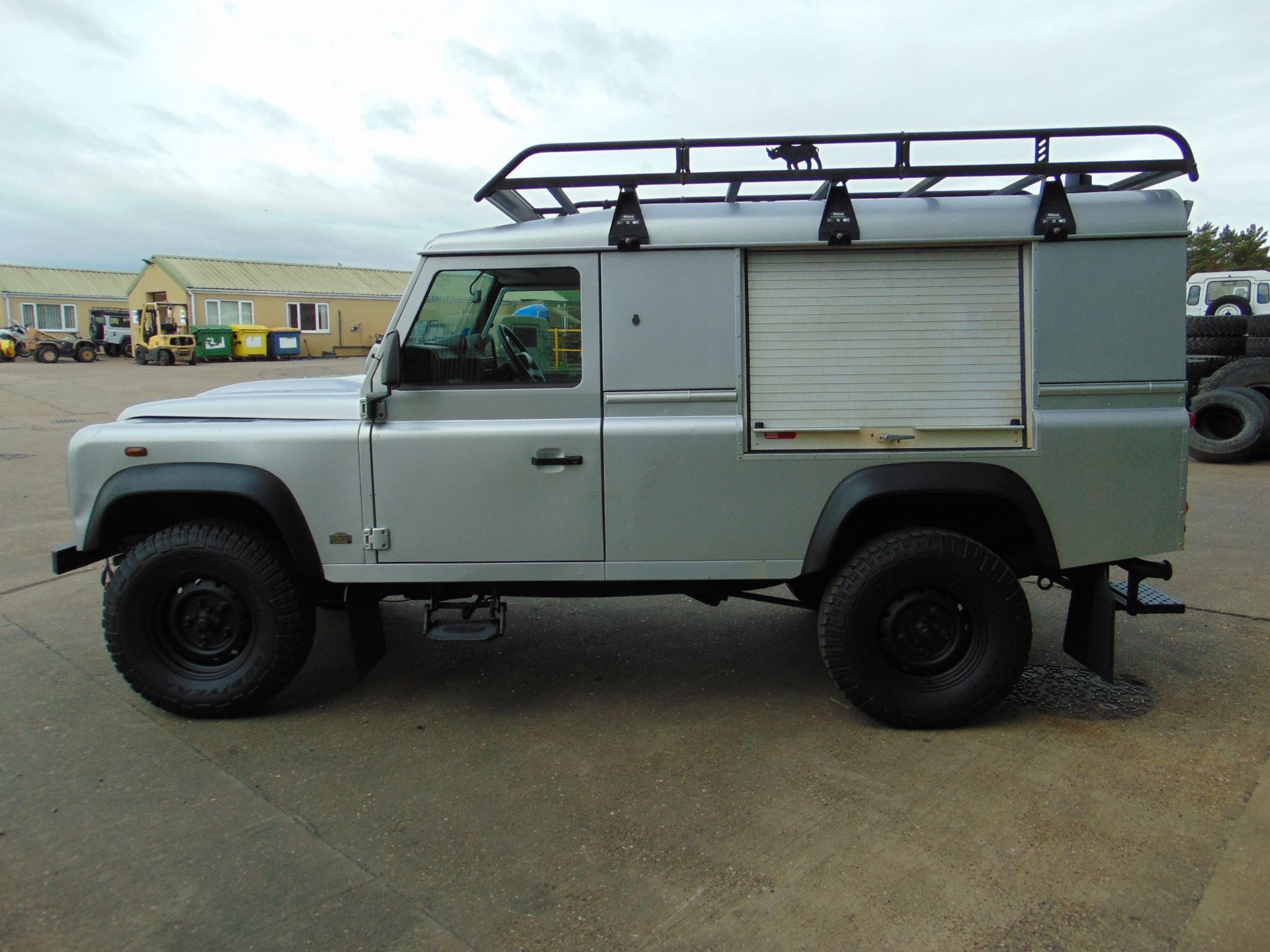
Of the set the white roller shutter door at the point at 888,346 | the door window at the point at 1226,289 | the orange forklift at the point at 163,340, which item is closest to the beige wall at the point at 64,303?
the orange forklift at the point at 163,340

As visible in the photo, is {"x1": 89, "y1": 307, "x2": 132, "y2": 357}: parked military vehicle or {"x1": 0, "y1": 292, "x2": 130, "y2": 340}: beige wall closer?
{"x1": 89, "y1": 307, "x2": 132, "y2": 357}: parked military vehicle

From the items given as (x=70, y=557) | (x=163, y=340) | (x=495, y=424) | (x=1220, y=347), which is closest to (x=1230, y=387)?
(x=1220, y=347)

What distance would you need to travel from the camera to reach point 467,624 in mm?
4262

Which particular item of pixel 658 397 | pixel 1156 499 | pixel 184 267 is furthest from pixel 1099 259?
pixel 184 267

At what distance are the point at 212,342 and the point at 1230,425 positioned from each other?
35.8 meters

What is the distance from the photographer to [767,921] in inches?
109

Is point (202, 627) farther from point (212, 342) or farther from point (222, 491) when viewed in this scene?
point (212, 342)

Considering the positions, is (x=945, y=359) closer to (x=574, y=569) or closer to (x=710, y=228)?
(x=710, y=228)

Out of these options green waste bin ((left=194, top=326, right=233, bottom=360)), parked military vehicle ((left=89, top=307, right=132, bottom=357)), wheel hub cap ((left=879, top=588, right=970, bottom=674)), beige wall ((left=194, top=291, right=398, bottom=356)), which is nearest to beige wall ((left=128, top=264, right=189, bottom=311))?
beige wall ((left=194, top=291, right=398, bottom=356))

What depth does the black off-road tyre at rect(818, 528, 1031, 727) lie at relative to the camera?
3.93 m

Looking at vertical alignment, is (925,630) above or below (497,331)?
below

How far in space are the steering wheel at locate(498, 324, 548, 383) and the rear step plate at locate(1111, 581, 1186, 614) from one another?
2.77 m

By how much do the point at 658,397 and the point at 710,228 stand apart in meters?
0.76

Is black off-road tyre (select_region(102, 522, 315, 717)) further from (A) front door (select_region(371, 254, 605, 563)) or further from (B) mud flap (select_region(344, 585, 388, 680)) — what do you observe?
(A) front door (select_region(371, 254, 605, 563))
